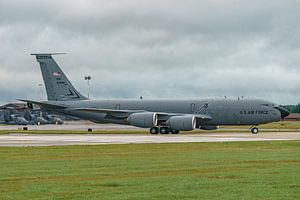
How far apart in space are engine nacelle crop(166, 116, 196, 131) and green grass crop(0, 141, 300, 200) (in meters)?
36.1

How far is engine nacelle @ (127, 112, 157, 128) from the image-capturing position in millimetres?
66188

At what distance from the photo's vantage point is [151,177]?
18734 millimetres

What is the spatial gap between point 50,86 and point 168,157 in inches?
1876

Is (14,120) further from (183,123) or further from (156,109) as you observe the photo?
(183,123)

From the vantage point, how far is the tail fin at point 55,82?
239ft

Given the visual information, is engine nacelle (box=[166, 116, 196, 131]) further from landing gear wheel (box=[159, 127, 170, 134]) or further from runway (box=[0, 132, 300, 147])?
runway (box=[0, 132, 300, 147])

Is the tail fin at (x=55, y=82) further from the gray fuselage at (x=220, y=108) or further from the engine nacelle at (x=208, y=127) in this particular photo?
the engine nacelle at (x=208, y=127)

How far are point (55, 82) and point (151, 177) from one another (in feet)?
182

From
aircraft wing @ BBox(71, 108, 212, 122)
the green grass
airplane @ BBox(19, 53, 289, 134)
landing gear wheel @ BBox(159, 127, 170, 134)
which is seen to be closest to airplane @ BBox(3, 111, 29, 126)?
airplane @ BBox(19, 53, 289, 134)

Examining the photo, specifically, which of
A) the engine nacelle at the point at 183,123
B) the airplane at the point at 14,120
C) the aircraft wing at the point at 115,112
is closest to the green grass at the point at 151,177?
the engine nacelle at the point at 183,123

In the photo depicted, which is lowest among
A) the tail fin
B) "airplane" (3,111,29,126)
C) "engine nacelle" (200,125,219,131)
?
"engine nacelle" (200,125,219,131)

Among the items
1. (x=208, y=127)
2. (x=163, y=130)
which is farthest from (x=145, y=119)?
(x=208, y=127)

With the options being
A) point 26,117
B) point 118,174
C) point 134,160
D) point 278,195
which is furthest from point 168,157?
point 26,117

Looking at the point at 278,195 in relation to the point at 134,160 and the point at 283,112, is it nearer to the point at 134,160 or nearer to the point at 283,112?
the point at 134,160
